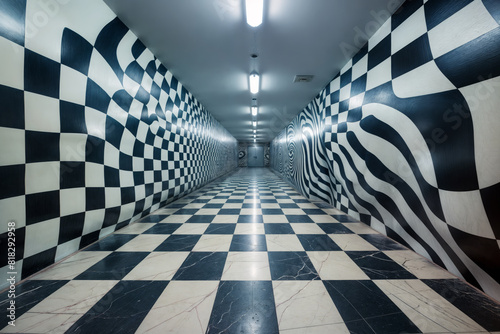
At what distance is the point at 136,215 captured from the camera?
2027 mm

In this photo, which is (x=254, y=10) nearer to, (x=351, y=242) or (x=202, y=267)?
(x=202, y=267)

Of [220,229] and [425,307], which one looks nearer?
[425,307]

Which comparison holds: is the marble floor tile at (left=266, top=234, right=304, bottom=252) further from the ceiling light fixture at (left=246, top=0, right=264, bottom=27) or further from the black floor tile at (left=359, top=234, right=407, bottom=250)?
the ceiling light fixture at (left=246, top=0, right=264, bottom=27)

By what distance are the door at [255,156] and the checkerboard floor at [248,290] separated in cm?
1424

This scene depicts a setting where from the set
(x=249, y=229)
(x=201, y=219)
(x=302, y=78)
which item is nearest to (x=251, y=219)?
(x=249, y=229)

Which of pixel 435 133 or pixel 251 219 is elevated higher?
pixel 435 133

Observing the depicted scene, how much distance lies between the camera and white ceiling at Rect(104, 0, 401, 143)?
4.99ft

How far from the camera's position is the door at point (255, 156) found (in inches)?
619

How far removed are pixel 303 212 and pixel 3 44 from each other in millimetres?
2798

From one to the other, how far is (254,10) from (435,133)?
1.57 meters

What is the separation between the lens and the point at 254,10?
1453mm

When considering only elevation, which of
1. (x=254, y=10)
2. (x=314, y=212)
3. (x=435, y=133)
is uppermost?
(x=254, y=10)

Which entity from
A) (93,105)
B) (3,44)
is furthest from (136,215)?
(3,44)

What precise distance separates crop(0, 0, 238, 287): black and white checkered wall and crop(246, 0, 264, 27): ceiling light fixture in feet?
3.89
